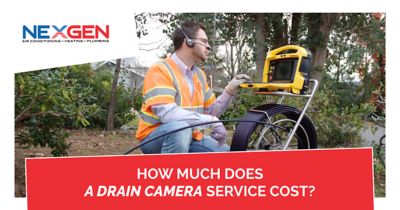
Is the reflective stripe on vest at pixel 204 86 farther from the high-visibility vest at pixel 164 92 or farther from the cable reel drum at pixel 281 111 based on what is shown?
the cable reel drum at pixel 281 111

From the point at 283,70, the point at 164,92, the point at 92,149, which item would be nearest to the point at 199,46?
the point at 164,92

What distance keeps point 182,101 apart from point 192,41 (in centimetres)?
31

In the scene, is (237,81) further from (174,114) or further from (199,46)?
(174,114)

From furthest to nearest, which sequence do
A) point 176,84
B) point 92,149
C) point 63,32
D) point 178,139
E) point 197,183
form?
point 92,149 < point 63,32 < point 197,183 < point 176,84 < point 178,139

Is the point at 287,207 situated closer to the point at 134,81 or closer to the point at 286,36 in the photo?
the point at 286,36

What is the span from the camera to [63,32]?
8.05 feet

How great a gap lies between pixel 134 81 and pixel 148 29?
0.59 meters

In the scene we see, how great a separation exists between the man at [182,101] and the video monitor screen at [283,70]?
166mm

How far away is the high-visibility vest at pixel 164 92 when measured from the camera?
7.00 ft

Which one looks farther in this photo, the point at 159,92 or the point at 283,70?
the point at 283,70

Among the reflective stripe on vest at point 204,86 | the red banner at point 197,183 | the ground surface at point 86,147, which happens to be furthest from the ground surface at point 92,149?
the reflective stripe on vest at point 204,86

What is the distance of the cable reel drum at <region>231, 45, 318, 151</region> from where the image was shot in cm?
220

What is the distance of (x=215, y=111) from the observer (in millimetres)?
2383

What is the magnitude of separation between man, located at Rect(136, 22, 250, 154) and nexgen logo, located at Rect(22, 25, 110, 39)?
47 centimetres
